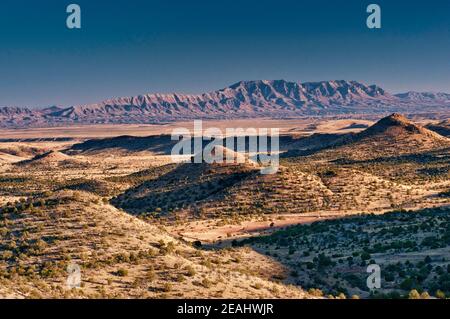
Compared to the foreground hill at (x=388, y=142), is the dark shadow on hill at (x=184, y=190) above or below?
below

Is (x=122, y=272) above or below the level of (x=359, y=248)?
above

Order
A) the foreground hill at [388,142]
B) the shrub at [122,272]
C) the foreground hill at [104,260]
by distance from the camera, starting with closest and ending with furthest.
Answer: the foreground hill at [104,260], the shrub at [122,272], the foreground hill at [388,142]

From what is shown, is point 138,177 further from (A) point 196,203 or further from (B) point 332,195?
(B) point 332,195

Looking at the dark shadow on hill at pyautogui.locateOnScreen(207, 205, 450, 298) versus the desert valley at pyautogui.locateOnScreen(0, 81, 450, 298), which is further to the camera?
the dark shadow on hill at pyautogui.locateOnScreen(207, 205, 450, 298)

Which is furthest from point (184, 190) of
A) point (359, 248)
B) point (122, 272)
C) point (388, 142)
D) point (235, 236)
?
point (388, 142)

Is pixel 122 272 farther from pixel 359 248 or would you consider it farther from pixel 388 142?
pixel 388 142

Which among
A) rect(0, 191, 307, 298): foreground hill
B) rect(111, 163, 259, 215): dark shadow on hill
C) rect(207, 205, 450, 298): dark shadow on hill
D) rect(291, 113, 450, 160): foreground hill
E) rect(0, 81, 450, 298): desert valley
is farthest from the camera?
rect(291, 113, 450, 160): foreground hill

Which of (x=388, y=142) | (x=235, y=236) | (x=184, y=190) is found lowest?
(x=235, y=236)

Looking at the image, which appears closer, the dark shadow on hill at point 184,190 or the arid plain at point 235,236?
the arid plain at point 235,236

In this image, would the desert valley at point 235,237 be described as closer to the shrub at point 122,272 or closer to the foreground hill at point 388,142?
the shrub at point 122,272

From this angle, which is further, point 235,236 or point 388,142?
point 388,142

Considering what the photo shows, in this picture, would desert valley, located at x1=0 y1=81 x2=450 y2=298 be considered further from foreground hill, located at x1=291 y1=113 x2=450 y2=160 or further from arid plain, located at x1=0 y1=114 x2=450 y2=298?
foreground hill, located at x1=291 y1=113 x2=450 y2=160

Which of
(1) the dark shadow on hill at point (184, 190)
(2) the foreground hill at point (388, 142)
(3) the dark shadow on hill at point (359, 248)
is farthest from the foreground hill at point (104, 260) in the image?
(2) the foreground hill at point (388, 142)

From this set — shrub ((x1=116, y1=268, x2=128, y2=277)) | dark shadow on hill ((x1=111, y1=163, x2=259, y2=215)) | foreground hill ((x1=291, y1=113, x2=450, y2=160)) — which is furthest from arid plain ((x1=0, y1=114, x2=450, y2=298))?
foreground hill ((x1=291, y1=113, x2=450, y2=160))
